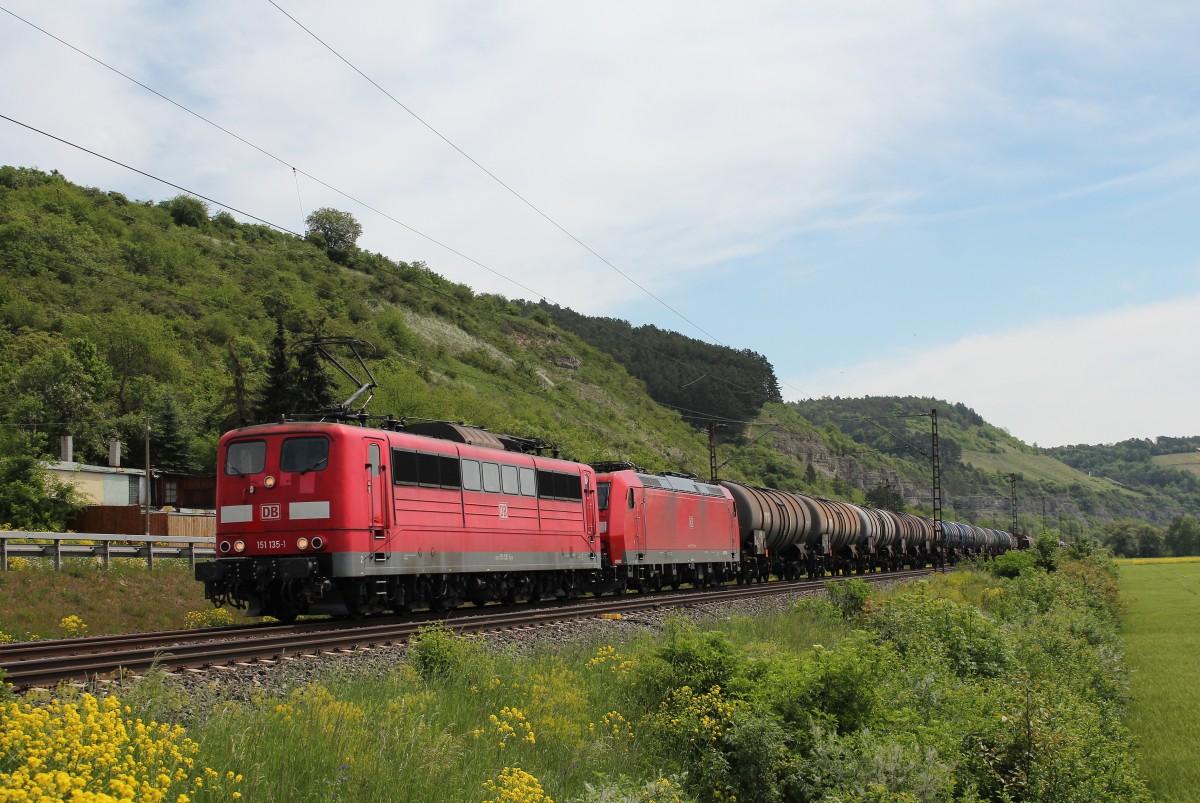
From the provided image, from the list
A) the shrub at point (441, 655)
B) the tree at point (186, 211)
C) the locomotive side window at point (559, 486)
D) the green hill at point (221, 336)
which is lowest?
the shrub at point (441, 655)

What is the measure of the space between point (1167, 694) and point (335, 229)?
5770 inches

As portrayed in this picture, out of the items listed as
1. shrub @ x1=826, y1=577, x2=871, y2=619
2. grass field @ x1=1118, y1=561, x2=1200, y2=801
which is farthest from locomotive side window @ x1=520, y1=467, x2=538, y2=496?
grass field @ x1=1118, y1=561, x2=1200, y2=801

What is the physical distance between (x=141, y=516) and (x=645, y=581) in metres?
25.6

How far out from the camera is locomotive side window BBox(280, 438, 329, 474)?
18.2 metres

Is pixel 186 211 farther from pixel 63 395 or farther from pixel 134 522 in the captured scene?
pixel 134 522

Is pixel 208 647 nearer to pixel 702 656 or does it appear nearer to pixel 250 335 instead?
pixel 702 656

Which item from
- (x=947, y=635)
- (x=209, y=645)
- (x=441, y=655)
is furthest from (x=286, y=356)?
(x=441, y=655)

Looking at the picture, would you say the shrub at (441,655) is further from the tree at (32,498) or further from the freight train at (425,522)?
the tree at (32,498)

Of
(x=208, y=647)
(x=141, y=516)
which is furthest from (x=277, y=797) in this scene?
(x=141, y=516)

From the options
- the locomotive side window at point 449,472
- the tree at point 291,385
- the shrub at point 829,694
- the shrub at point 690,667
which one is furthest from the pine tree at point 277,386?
the shrub at point 829,694

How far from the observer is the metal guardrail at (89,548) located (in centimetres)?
2469

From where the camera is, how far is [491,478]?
2297cm

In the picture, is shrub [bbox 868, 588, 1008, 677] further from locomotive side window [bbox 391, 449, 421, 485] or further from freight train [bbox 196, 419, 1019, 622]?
locomotive side window [bbox 391, 449, 421, 485]

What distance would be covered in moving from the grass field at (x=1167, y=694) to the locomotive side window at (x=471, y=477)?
1328 centimetres
